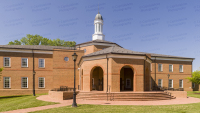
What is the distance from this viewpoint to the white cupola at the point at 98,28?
33.3 m

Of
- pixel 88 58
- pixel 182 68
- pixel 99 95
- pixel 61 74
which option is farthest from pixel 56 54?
pixel 182 68

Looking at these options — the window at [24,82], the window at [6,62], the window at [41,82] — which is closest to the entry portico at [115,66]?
the window at [41,82]

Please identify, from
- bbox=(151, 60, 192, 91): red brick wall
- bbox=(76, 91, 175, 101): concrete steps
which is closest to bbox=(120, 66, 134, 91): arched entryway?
bbox=(76, 91, 175, 101): concrete steps

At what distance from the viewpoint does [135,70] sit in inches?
782

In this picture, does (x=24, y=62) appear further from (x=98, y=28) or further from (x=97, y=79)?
(x=98, y=28)

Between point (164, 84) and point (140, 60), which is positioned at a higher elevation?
point (140, 60)

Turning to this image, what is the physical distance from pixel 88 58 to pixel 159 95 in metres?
10.5

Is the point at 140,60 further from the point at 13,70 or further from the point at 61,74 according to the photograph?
the point at 13,70

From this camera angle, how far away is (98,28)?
1329 inches

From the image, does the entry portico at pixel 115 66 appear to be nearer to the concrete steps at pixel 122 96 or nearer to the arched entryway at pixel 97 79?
the concrete steps at pixel 122 96

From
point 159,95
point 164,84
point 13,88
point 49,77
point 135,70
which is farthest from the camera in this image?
point 164,84

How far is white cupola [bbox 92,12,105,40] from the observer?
3331 centimetres

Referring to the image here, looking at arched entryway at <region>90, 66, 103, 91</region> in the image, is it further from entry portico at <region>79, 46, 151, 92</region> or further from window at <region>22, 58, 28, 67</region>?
window at <region>22, 58, 28, 67</region>

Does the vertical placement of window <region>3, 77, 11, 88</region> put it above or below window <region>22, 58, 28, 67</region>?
below
